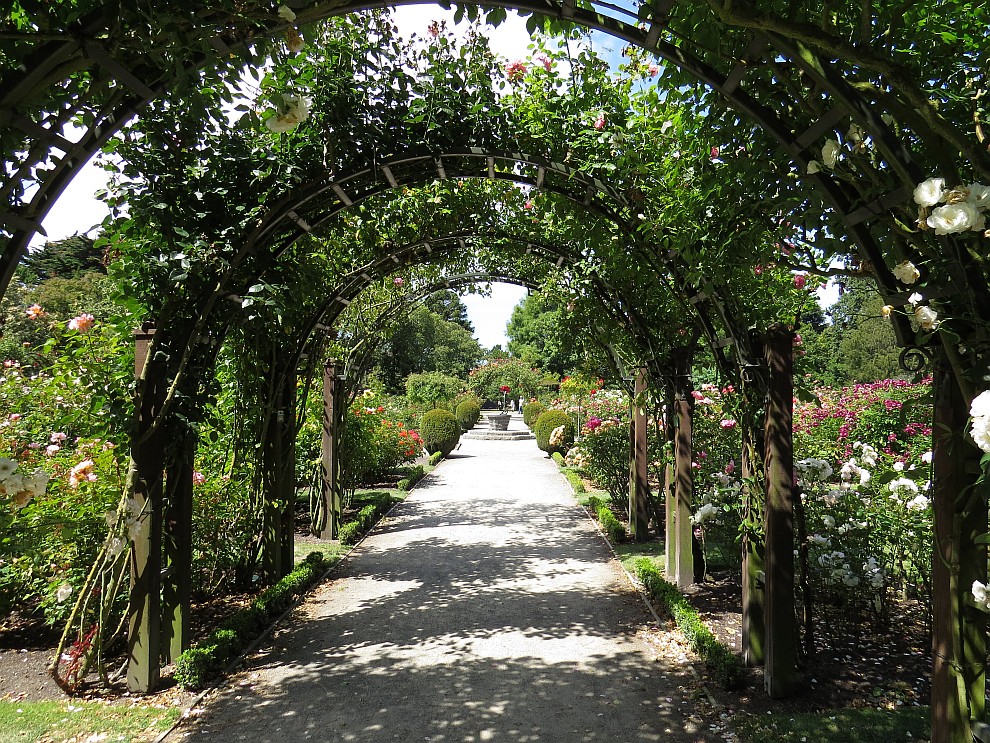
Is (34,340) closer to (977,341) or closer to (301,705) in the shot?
(301,705)

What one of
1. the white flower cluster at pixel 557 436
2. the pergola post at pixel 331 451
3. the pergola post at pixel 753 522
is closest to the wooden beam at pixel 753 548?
the pergola post at pixel 753 522

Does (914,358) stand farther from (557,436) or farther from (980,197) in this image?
(557,436)

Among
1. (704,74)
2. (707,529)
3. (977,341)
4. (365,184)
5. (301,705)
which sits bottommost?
(301,705)

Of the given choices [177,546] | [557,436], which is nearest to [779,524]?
[177,546]

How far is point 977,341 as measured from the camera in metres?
1.84

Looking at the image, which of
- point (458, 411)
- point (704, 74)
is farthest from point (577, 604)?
point (458, 411)

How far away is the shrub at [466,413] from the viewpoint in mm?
24128

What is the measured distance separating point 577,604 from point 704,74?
13.7ft

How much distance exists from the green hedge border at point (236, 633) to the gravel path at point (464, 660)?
0.16m

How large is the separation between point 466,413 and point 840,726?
21.7 meters

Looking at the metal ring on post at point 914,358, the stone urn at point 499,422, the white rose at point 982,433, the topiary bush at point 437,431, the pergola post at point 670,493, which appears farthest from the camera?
the stone urn at point 499,422

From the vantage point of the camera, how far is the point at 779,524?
3.58 m

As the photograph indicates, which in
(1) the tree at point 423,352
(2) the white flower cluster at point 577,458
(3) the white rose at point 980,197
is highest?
(1) the tree at point 423,352

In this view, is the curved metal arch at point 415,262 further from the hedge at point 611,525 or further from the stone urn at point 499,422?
the stone urn at point 499,422
